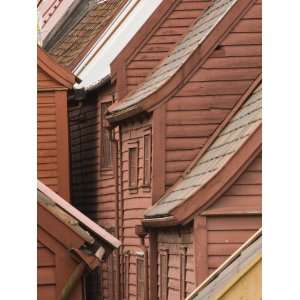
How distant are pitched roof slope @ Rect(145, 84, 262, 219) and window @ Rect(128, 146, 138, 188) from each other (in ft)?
7.40

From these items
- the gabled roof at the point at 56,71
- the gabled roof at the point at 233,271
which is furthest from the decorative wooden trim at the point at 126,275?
the gabled roof at the point at 233,271

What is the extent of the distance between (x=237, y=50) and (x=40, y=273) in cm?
1010

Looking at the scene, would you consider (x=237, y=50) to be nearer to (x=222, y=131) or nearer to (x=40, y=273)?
(x=222, y=131)

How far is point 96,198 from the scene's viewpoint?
2706 centimetres

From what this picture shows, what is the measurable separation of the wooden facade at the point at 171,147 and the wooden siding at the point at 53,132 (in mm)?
864

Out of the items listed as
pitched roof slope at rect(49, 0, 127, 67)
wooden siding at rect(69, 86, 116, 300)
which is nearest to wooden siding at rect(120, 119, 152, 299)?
wooden siding at rect(69, 86, 116, 300)

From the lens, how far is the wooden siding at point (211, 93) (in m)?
21.6

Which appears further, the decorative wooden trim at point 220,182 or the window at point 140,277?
the window at point 140,277

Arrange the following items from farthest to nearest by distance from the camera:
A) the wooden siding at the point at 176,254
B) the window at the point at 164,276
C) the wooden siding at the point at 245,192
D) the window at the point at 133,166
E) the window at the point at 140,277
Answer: the window at the point at 133,166
the window at the point at 140,277
the window at the point at 164,276
the wooden siding at the point at 176,254
the wooden siding at the point at 245,192

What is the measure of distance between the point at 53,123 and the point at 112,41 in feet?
6.96

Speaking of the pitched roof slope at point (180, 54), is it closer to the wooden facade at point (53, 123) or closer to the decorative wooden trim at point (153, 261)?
the wooden facade at point (53, 123)

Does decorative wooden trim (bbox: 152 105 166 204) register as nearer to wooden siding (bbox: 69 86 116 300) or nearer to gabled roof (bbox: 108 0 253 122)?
gabled roof (bbox: 108 0 253 122)

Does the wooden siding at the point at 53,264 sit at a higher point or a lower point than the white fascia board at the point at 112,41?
lower
